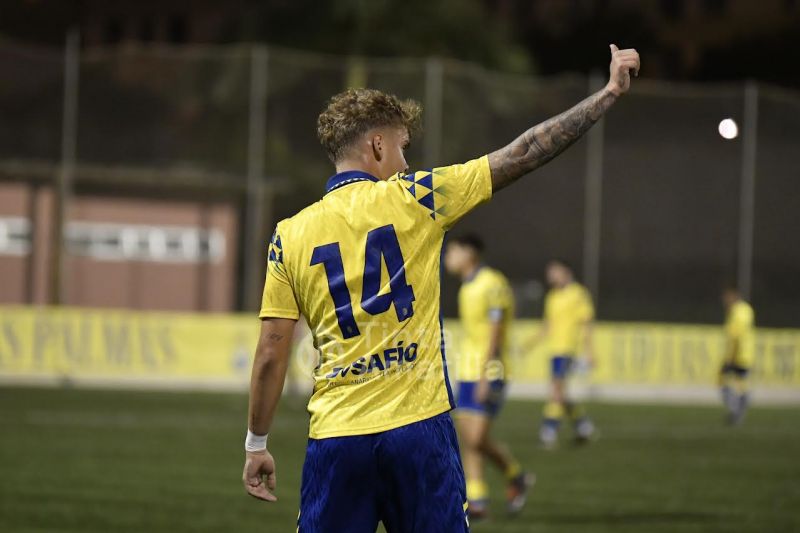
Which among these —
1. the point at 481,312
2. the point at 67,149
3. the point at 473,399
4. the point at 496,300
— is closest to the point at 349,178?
the point at 473,399

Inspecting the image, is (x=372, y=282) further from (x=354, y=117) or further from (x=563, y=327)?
(x=563, y=327)

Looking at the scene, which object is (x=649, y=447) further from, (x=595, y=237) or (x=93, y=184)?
(x=93, y=184)

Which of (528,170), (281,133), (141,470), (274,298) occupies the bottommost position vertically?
(141,470)

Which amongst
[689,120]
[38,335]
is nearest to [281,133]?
[38,335]

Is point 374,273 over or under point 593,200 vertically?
under

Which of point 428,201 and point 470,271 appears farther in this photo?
point 470,271

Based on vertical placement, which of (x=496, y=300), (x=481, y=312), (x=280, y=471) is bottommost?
(x=280, y=471)

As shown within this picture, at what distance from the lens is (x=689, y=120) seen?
29766 millimetres

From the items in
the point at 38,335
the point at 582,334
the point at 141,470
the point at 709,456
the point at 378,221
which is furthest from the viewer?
the point at 38,335

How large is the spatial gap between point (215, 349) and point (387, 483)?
2286 cm

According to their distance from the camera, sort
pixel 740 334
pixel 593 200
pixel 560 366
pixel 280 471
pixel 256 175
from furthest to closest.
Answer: pixel 593 200 → pixel 256 175 → pixel 740 334 → pixel 560 366 → pixel 280 471

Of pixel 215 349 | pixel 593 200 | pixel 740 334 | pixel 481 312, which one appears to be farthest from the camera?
pixel 593 200

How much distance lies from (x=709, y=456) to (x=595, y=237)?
12420mm

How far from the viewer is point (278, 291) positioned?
5.12 metres
